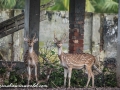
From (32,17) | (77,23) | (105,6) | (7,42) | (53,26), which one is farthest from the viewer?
(105,6)

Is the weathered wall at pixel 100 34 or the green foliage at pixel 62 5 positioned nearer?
the weathered wall at pixel 100 34

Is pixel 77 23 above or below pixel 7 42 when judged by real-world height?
above

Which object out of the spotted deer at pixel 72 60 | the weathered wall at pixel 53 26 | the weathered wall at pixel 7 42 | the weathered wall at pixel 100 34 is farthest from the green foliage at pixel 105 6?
the spotted deer at pixel 72 60

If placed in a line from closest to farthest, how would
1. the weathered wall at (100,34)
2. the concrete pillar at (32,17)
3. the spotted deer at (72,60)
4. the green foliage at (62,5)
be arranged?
1. the spotted deer at (72,60)
2. the concrete pillar at (32,17)
3. the weathered wall at (100,34)
4. the green foliage at (62,5)

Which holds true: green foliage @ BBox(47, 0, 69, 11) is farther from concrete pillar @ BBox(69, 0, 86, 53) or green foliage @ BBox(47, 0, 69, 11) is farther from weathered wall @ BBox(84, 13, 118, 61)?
concrete pillar @ BBox(69, 0, 86, 53)

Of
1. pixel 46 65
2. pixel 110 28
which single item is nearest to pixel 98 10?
Answer: pixel 110 28

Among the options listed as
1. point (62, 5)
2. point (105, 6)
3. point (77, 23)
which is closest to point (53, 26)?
point (62, 5)

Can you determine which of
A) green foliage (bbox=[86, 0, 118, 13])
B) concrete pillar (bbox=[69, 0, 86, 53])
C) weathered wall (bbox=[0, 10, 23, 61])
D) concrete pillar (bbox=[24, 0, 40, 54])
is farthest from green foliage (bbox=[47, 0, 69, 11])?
concrete pillar (bbox=[24, 0, 40, 54])

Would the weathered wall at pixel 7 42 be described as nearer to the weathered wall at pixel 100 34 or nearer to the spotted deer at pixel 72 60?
the weathered wall at pixel 100 34

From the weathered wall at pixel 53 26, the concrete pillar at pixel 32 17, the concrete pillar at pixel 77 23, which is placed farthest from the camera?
the weathered wall at pixel 53 26

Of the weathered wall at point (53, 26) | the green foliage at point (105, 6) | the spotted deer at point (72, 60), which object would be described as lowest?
the spotted deer at point (72, 60)

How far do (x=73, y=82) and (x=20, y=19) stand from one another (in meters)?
3.68


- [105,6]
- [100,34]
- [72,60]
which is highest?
[105,6]

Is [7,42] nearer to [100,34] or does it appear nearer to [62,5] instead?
[100,34]
